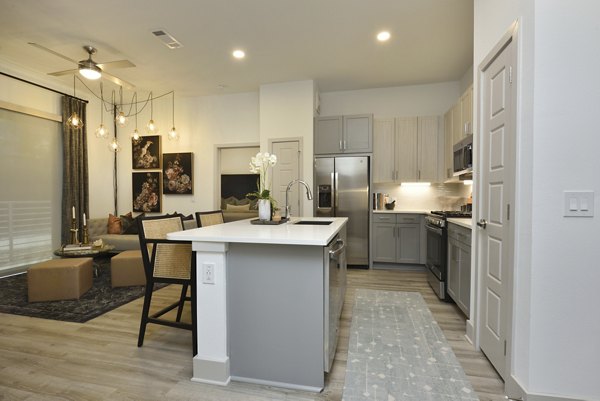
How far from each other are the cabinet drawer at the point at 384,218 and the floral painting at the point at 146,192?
4397 millimetres

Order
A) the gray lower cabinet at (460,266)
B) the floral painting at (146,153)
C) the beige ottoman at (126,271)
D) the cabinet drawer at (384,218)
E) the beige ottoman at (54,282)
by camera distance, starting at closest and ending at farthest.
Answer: the gray lower cabinet at (460,266) → the beige ottoman at (54,282) → the beige ottoman at (126,271) → the cabinet drawer at (384,218) → the floral painting at (146,153)

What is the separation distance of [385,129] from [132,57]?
4.03 m

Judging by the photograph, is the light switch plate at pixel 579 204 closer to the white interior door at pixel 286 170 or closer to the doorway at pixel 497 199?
the doorway at pixel 497 199

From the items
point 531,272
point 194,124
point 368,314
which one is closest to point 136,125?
point 194,124

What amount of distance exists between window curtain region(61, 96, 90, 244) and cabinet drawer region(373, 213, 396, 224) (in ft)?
16.9

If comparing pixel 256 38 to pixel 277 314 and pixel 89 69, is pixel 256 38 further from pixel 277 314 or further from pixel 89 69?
pixel 277 314

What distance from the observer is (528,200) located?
1.54 metres

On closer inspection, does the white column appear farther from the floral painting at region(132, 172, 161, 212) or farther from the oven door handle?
the floral painting at region(132, 172, 161, 212)

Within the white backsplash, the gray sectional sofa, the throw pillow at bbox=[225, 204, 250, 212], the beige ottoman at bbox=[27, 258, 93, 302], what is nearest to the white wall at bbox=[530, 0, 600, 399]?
the white backsplash

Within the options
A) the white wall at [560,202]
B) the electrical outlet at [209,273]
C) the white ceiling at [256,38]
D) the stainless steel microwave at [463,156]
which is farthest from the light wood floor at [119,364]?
the white ceiling at [256,38]

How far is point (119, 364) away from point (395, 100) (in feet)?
17.3

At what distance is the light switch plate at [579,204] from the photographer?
1465mm

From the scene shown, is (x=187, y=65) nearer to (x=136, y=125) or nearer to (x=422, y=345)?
(x=136, y=125)

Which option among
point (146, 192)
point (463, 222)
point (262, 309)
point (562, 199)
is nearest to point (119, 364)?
point (262, 309)
